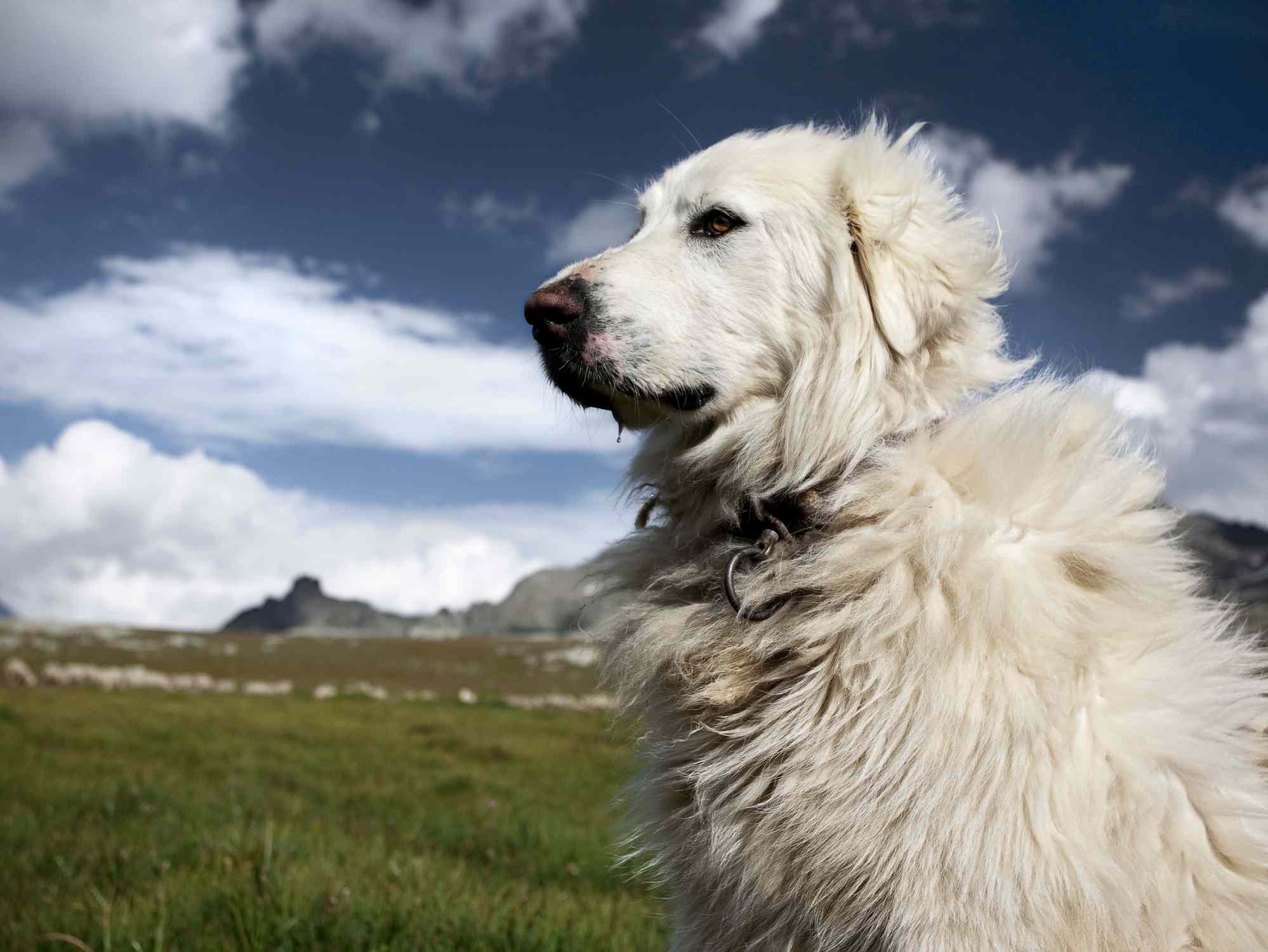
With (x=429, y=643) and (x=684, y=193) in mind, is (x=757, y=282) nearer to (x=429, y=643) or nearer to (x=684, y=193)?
(x=684, y=193)

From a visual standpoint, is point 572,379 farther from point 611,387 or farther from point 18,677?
point 18,677

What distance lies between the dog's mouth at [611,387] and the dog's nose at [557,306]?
0.07m

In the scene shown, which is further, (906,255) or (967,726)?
(906,255)

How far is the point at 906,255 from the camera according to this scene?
296 cm

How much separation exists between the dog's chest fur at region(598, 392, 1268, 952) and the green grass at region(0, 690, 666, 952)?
0.79 meters

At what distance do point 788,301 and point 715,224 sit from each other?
1.44 feet

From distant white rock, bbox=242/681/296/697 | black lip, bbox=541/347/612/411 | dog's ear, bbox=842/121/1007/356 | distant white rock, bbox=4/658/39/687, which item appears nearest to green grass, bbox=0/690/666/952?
black lip, bbox=541/347/612/411

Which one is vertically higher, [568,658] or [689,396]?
→ [689,396]

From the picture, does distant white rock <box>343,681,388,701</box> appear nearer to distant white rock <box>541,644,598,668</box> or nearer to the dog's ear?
the dog's ear

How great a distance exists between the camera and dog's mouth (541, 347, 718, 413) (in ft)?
9.98

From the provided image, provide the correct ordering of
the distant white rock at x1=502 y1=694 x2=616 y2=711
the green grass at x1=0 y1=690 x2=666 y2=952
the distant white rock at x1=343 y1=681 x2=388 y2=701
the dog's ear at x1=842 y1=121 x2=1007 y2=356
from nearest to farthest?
Answer: the dog's ear at x1=842 y1=121 x2=1007 y2=356 < the green grass at x1=0 y1=690 x2=666 y2=952 < the distant white rock at x1=343 y1=681 x2=388 y2=701 < the distant white rock at x1=502 y1=694 x2=616 y2=711

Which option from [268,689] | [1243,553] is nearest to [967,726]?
[268,689]

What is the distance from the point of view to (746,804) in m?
2.59

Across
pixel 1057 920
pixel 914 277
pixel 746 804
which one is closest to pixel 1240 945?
pixel 1057 920
